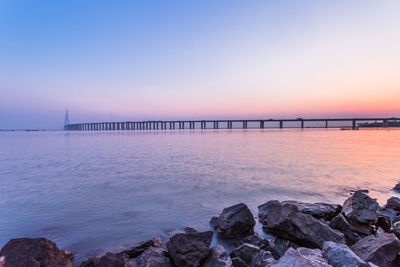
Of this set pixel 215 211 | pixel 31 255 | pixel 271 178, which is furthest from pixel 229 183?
pixel 31 255

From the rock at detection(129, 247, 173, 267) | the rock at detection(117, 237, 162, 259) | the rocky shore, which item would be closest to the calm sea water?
the rock at detection(117, 237, 162, 259)

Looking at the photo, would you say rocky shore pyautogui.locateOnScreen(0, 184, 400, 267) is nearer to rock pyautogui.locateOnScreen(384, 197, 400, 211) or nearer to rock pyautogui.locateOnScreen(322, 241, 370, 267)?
rock pyautogui.locateOnScreen(322, 241, 370, 267)


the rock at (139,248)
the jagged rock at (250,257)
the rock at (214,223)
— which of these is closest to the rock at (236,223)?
the rock at (214,223)

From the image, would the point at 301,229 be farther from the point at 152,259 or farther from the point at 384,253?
the point at 152,259

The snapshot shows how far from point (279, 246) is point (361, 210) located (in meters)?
2.23

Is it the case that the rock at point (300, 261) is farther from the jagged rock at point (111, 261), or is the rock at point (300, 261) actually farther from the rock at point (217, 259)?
the jagged rock at point (111, 261)

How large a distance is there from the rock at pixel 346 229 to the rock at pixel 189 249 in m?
2.83

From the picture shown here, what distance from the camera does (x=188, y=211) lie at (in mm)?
6250

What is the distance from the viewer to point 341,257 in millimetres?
2793

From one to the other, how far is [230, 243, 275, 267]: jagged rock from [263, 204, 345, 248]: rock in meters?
1.00

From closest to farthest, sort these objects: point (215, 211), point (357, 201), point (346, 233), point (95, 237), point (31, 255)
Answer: point (31, 255)
point (346, 233)
point (95, 237)
point (357, 201)
point (215, 211)

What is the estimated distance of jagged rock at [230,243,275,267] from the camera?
10.9ft

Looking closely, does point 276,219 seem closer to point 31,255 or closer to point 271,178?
point 31,255

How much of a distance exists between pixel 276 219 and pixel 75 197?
21.4ft
